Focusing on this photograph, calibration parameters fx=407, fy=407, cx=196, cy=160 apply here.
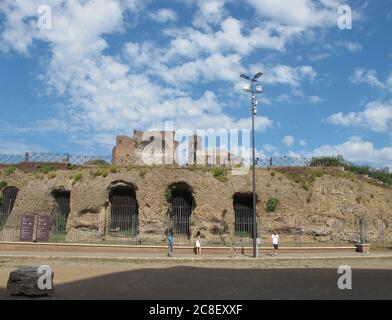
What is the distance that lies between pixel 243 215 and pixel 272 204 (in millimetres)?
2292

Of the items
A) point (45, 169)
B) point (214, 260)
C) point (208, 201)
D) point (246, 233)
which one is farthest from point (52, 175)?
point (214, 260)

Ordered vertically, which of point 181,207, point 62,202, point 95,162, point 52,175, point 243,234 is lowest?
point 243,234

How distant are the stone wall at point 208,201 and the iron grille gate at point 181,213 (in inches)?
32.6

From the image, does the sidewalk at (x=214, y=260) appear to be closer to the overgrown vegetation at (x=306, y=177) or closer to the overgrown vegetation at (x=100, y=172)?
the overgrown vegetation at (x=306, y=177)

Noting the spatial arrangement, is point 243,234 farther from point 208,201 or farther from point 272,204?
point 208,201

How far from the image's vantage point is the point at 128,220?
89.9ft

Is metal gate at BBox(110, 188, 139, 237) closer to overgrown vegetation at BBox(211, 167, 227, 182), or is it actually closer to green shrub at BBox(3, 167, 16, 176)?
overgrown vegetation at BBox(211, 167, 227, 182)

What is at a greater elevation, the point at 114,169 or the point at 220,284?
the point at 114,169

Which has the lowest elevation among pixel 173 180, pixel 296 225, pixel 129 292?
pixel 129 292

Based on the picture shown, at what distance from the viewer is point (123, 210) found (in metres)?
30.4

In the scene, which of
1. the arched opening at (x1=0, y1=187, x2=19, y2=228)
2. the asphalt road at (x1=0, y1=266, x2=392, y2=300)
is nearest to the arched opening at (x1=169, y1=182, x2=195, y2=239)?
the arched opening at (x1=0, y1=187, x2=19, y2=228)
